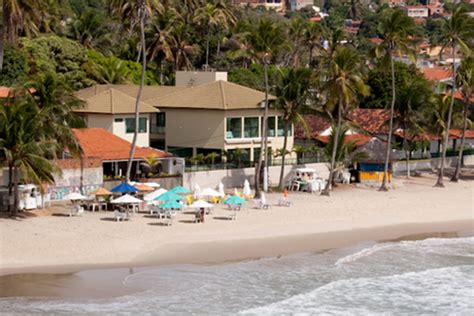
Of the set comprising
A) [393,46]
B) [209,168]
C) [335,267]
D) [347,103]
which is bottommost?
[335,267]

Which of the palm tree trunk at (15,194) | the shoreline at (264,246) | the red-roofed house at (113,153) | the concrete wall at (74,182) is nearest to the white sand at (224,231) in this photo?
the shoreline at (264,246)

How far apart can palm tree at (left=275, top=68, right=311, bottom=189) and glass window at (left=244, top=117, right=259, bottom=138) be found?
214 inches

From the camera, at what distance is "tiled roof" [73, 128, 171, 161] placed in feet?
149

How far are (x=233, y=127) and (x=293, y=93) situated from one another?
663cm

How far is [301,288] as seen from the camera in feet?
104

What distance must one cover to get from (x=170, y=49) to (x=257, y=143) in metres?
25.4

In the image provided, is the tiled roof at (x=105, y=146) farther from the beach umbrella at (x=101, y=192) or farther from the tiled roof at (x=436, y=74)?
the tiled roof at (x=436, y=74)

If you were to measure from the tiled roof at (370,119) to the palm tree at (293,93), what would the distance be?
17.1 m

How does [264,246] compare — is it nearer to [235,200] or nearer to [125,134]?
[235,200]

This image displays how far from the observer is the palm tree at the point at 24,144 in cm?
3666

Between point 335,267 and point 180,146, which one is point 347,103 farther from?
point 335,267

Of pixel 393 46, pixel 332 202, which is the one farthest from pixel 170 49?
pixel 332 202

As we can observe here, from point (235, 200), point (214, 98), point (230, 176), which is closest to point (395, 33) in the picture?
point (214, 98)

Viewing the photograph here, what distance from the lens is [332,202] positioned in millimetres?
47562
